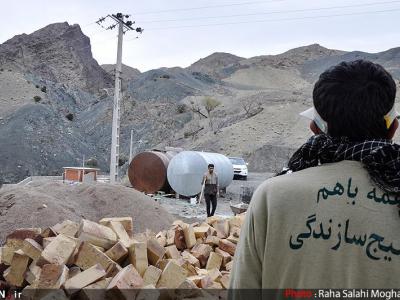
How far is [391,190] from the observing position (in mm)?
1547

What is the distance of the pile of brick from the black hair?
295 centimetres

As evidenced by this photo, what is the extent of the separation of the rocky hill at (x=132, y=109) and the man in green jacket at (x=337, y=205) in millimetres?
37212

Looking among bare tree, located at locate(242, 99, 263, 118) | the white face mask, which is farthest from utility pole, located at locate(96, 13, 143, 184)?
bare tree, located at locate(242, 99, 263, 118)

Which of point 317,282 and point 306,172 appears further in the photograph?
point 306,172

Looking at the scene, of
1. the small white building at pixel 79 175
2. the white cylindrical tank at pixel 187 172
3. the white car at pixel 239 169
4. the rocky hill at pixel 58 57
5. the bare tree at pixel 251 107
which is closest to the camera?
the white cylindrical tank at pixel 187 172

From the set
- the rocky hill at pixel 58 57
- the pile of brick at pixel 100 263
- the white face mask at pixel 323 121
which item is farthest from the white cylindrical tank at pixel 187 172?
the rocky hill at pixel 58 57

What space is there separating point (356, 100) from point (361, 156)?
0.20 m

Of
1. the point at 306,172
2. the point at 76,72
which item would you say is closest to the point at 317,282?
the point at 306,172

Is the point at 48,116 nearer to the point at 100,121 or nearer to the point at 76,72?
the point at 100,121

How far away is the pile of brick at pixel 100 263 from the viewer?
432 cm

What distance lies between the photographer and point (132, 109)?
2467 inches

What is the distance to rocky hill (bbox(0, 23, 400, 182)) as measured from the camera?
43.0 meters

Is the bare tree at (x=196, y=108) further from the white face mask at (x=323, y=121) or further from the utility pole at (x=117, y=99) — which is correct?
the white face mask at (x=323, y=121)

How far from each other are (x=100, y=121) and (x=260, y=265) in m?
59.6
